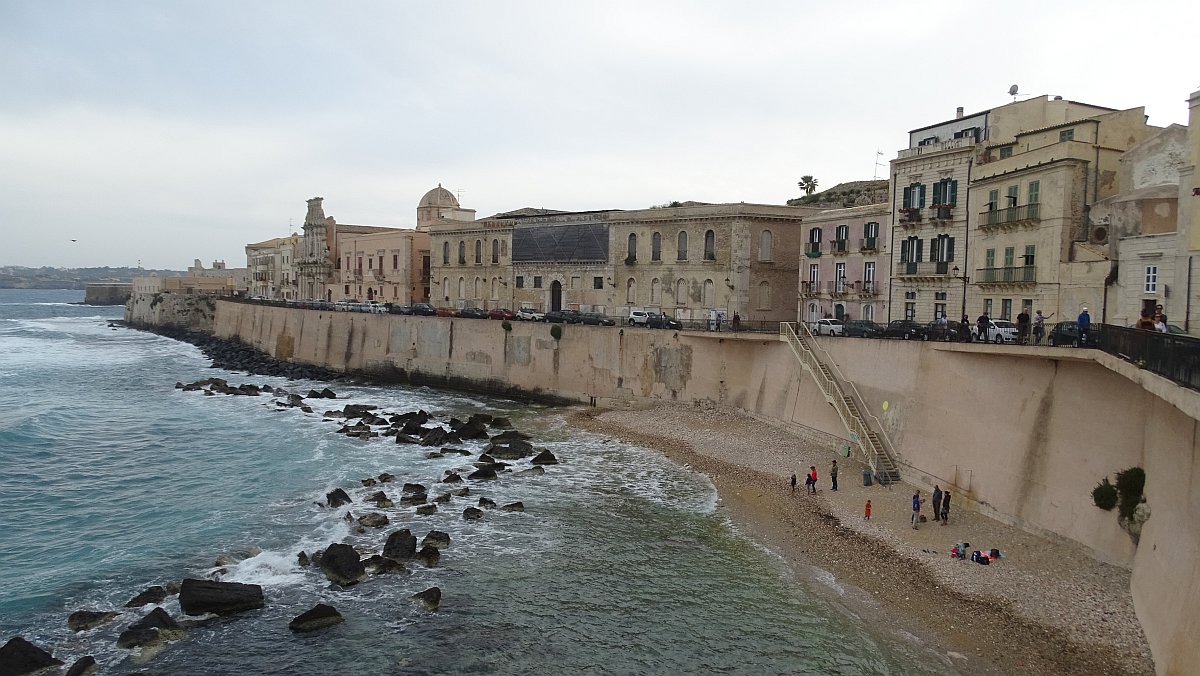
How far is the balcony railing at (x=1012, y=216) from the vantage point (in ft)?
94.2

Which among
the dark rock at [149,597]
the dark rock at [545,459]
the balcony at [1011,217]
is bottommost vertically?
the dark rock at [149,597]

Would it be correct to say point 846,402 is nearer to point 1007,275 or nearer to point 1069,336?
point 1007,275

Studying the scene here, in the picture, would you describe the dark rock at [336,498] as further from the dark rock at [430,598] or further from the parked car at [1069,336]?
the parked car at [1069,336]

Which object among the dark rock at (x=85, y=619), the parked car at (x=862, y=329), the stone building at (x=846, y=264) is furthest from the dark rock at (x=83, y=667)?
the stone building at (x=846, y=264)

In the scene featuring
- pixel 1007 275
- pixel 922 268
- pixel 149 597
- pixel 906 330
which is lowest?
pixel 149 597

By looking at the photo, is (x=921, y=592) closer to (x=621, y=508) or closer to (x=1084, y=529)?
(x=1084, y=529)

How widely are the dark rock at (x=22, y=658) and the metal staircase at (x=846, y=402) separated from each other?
983 inches

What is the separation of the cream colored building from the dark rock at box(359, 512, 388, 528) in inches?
994

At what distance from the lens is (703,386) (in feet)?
139

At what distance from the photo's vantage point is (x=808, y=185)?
301 feet

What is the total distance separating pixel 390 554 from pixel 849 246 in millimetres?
29727

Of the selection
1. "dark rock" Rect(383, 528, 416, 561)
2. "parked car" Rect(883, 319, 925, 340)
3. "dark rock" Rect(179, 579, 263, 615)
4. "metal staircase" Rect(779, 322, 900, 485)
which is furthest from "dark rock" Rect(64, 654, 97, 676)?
"parked car" Rect(883, 319, 925, 340)

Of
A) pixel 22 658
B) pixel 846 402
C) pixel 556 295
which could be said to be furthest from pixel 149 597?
pixel 556 295

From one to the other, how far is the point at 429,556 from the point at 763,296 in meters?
33.3
